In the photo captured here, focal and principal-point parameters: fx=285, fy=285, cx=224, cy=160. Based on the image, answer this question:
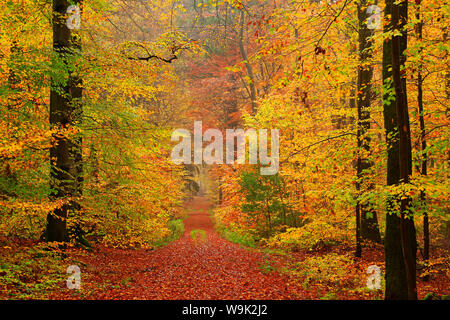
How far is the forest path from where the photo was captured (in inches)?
278

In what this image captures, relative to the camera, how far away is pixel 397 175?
5.69m

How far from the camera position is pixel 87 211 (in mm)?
9227

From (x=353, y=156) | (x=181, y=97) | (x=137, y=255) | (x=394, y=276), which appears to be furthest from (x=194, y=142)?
(x=394, y=276)

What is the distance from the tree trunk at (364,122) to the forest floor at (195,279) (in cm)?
88

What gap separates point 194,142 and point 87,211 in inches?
866

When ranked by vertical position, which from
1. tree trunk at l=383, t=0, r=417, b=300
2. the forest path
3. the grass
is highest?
tree trunk at l=383, t=0, r=417, b=300

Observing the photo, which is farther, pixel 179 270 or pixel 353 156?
pixel 179 270

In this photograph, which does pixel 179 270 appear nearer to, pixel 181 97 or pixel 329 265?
pixel 329 265
